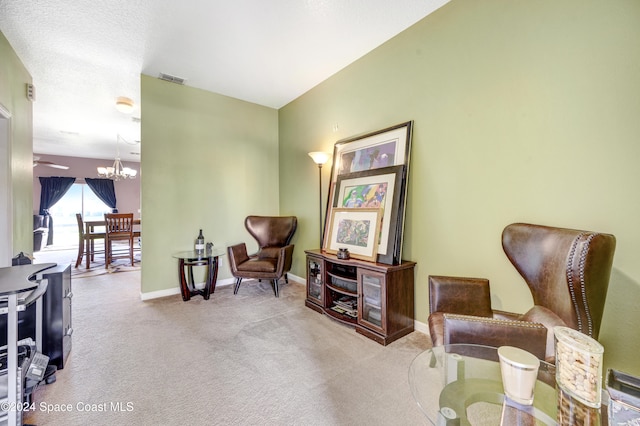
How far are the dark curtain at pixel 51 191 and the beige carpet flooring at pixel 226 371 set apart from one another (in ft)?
24.2

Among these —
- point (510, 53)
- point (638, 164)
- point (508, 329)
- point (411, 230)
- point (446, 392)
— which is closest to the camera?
point (446, 392)

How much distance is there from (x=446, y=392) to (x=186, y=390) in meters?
1.56

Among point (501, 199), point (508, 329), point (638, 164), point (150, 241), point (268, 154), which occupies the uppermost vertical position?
point (268, 154)

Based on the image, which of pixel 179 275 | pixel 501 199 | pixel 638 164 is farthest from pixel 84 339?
pixel 638 164

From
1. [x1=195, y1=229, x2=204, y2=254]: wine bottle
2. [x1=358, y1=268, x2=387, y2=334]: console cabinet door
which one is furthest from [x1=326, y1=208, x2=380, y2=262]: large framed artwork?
[x1=195, y1=229, x2=204, y2=254]: wine bottle

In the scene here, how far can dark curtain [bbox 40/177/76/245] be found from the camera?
7.84m

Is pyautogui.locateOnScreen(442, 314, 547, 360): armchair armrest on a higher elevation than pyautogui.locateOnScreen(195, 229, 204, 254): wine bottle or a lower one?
lower

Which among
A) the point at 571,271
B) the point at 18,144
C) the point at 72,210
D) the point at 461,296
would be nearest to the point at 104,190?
the point at 72,210

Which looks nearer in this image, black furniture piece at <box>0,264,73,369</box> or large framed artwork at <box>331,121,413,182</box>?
black furniture piece at <box>0,264,73,369</box>

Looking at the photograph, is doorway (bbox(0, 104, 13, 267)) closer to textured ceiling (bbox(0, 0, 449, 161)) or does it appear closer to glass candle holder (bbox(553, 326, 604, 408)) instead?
textured ceiling (bbox(0, 0, 449, 161))

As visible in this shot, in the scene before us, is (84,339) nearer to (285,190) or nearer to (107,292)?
(107,292)

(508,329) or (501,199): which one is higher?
(501,199)

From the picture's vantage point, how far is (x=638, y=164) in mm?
1435

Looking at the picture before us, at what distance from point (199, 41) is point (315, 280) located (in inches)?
112
